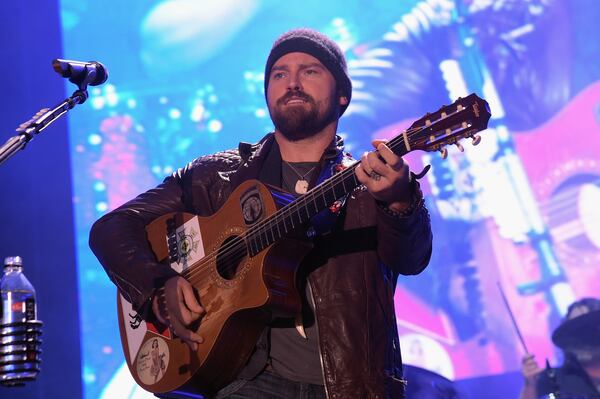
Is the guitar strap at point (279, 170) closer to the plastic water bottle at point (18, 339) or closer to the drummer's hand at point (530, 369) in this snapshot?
the plastic water bottle at point (18, 339)

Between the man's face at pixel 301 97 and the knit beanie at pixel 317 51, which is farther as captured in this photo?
the knit beanie at pixel 317 51

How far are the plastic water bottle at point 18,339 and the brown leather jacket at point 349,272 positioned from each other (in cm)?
50

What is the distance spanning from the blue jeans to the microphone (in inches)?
48.4

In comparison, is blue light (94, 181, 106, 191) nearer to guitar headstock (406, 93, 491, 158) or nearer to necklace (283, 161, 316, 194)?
necklace (283, 161, 316, 194)

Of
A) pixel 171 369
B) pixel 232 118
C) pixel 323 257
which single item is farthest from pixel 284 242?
pixel 232 118

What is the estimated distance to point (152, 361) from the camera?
2.81 meters

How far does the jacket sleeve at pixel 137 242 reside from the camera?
2791mm

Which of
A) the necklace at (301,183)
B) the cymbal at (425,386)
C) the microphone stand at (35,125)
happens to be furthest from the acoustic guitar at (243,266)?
the cymbal at (425,386)

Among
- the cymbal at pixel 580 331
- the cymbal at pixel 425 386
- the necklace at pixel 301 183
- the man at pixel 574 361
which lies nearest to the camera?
the necklace at pixel 301 183

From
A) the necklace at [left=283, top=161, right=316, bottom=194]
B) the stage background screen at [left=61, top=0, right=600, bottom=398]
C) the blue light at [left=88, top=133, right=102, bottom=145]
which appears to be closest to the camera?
the necklace at [left=283, top=161, right=316, bottom=194]

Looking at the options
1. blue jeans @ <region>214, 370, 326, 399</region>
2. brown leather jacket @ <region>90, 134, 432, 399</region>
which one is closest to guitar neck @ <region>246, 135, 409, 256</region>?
brown leather jacket @ <region>90, 134, 432, 399</region>

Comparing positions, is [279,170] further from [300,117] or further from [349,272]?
[349,272]

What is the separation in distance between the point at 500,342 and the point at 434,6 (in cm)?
225

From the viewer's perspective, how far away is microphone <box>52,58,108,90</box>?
2.74 metres
